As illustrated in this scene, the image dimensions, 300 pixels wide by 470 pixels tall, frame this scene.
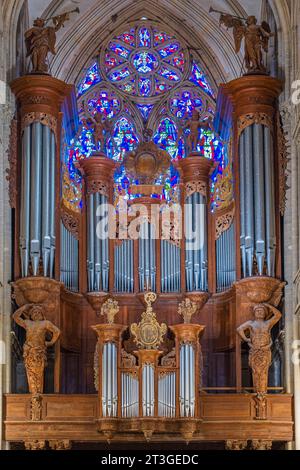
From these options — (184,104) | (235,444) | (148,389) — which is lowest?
(235,444)

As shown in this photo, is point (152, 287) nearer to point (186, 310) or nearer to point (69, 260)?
point (69, 260)

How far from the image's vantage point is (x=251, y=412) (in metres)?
32.8

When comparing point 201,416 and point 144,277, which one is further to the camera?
point 144,277

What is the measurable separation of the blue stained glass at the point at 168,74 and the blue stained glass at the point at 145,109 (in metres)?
0.82

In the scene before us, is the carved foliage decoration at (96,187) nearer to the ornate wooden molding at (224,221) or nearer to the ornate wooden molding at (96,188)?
the ornate wooden molding at (96,188)

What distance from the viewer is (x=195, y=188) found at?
36.1m

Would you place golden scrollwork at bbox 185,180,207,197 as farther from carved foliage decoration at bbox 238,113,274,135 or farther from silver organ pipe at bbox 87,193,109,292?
silver organ pipe at bbox 87,193,109,292

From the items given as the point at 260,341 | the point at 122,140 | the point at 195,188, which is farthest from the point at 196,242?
the point at 122,140

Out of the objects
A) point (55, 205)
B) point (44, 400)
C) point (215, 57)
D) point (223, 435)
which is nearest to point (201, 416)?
point (223, 435)

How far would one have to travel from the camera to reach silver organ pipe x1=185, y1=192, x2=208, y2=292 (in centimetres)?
3534

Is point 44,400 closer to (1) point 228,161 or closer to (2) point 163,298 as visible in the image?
(2) point 163,298

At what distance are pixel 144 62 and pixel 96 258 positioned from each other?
18.3 feet

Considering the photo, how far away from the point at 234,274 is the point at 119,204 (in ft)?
10.4

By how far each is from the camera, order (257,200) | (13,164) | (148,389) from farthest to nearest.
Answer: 1. (13,164)
2. (257,200)
3. (148,389)
